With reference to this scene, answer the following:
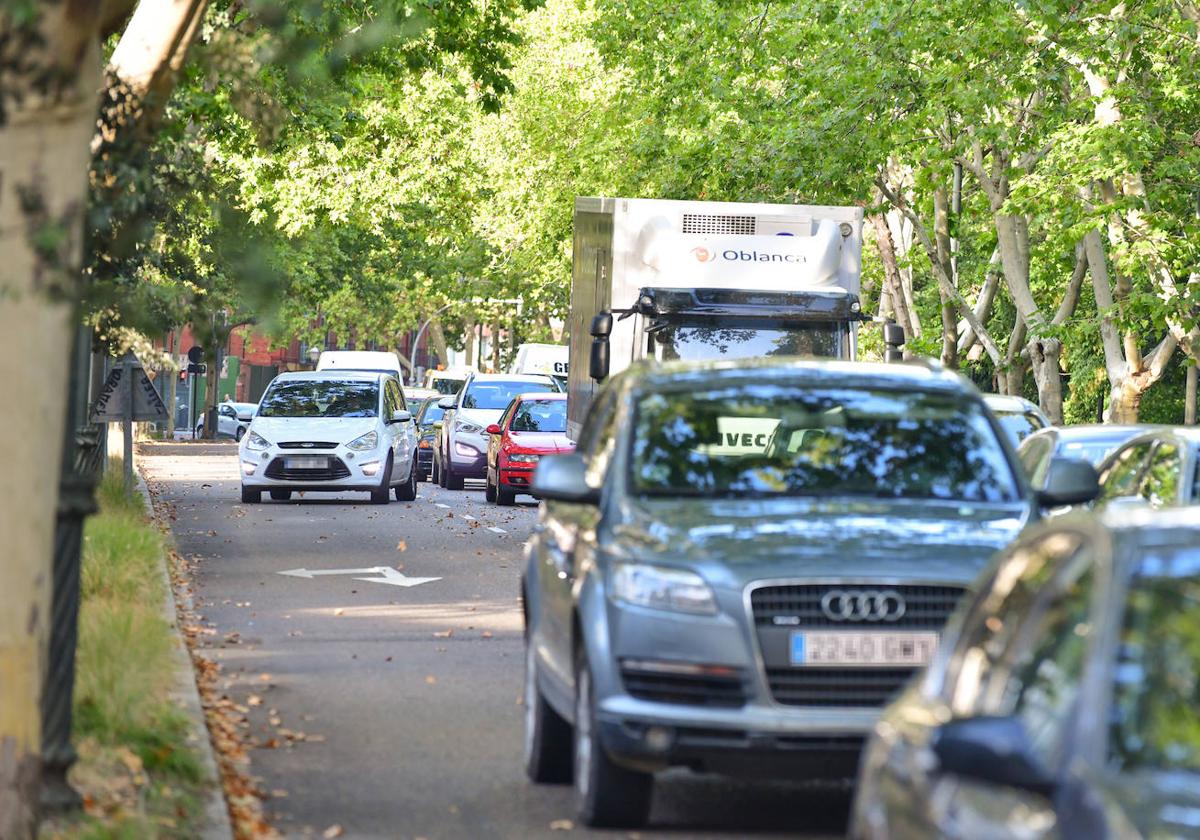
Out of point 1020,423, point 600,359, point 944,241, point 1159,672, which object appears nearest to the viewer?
point 1159,672

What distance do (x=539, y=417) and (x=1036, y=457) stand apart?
16.1 metres

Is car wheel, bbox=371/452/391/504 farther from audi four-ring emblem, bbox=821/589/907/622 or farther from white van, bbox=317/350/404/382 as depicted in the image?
audi four-ring emblem, bbox=821/589/907/622

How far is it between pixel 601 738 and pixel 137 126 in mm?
5053

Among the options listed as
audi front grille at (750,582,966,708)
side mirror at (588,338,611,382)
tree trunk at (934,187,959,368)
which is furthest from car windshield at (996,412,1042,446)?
tree trunk at (934,187,959,368)

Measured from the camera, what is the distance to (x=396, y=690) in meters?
12.5

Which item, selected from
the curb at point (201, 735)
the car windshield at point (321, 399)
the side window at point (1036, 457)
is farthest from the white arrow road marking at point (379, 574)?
the car windshield at point (321, 399)

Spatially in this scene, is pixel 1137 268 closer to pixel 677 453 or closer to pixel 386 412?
pixel 386 412

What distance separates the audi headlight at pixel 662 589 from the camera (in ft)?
26.1

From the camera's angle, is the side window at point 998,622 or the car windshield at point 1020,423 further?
the car windshield at point 1020,423

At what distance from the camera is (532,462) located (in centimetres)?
3173

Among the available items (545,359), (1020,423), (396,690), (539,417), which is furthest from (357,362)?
(396,690)

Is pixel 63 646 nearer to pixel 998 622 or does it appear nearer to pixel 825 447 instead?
pixel 825 447

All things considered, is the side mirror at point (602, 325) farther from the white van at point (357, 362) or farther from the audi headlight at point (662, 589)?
the white van at point (357, 362)

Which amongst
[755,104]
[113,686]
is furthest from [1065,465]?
[755,104]
